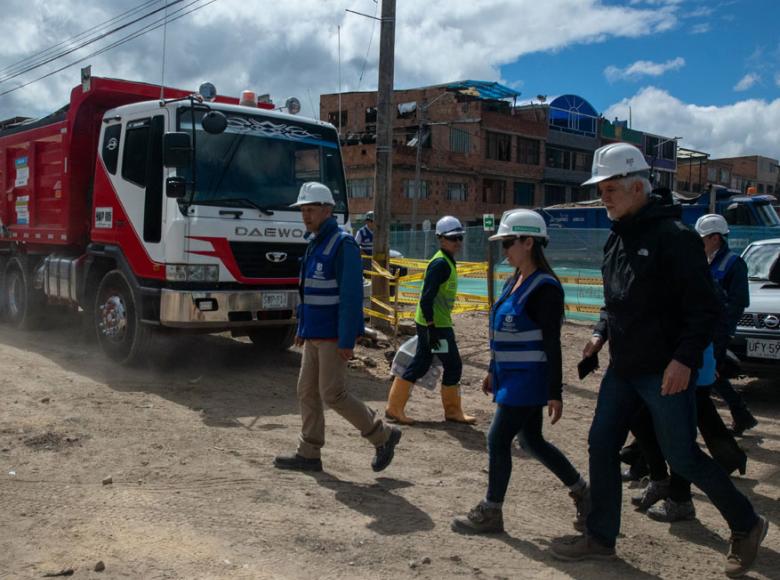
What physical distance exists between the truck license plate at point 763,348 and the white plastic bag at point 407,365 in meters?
3.28

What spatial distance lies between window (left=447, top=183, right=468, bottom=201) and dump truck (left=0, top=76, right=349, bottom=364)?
41921 millimetres

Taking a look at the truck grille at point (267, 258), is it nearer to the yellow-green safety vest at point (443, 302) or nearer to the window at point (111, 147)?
the window at point (111, 147)

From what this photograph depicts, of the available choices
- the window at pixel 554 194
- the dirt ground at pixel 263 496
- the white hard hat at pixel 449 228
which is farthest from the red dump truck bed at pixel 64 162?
the window at pixel 554 194

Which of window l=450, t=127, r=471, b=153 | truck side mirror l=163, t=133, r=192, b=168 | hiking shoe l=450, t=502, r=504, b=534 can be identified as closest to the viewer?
hiking shoe l=450, t=502, r=504, b=534

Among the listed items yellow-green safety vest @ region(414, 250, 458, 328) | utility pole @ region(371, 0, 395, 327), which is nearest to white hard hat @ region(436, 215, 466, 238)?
yellow-green safety vest @ region(414, 250, 458, 328)

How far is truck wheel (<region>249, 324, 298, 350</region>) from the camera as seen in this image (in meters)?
9.95

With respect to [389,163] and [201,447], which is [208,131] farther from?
[389,163]

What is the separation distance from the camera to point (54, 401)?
7156mm

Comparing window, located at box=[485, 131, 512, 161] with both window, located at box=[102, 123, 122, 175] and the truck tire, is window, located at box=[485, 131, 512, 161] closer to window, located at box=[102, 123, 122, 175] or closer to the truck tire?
the truck tire

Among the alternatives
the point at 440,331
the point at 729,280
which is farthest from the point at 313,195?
the point at 729,280

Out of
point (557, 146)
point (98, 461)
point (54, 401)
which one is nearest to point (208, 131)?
point (54, 401)

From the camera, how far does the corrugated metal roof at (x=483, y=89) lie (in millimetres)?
53375

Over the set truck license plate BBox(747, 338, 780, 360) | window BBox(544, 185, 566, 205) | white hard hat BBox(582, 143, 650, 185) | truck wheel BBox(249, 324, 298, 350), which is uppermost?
window BBox(544, 185, 566, 205)

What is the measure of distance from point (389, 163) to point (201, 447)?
6.84m
